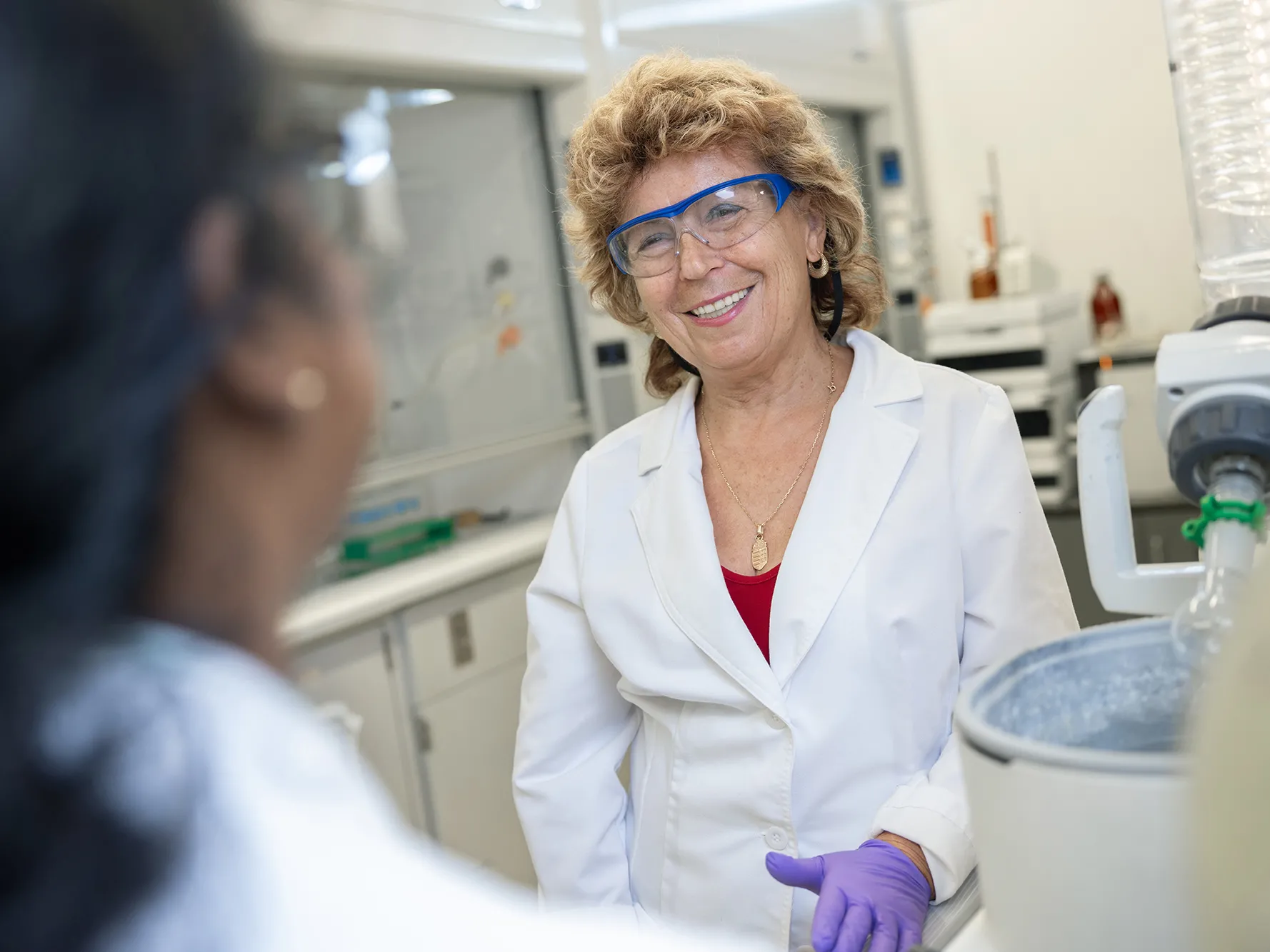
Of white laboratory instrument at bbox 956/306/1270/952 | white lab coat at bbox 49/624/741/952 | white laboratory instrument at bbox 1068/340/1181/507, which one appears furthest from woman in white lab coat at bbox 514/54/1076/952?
white laboratory instrument at bbox 1068/340/1181/507

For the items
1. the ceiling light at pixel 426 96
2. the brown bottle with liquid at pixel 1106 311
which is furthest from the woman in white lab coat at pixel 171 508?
the brown bottle with liquid at pixel 1106 311

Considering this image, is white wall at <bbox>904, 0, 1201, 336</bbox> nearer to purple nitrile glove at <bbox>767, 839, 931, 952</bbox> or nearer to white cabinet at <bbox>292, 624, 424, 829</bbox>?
white cabinet at <bbox>292, 624, 424, 829</bbox>

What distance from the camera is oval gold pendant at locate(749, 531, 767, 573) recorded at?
141 centimetres

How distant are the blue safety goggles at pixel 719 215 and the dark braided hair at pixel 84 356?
1131 mm

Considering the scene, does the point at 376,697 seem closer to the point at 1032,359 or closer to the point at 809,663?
the point at 809,663

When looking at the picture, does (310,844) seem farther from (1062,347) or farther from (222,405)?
(1062,347)

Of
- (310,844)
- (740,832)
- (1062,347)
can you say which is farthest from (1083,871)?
(1062,347)

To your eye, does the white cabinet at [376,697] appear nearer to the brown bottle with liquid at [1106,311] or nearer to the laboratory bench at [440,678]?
the laboratory bench at [440,678]

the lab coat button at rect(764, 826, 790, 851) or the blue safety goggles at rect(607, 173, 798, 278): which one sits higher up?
the blue safety goggles at rect(607, 173, 798, 278)

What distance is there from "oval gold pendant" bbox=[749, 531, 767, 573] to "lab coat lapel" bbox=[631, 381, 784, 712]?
52mm

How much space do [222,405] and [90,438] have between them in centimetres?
5

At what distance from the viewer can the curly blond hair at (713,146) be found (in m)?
1.41

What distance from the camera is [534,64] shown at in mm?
2871

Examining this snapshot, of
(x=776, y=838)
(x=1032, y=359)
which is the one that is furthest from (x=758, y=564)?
(x=1032, y=359)
